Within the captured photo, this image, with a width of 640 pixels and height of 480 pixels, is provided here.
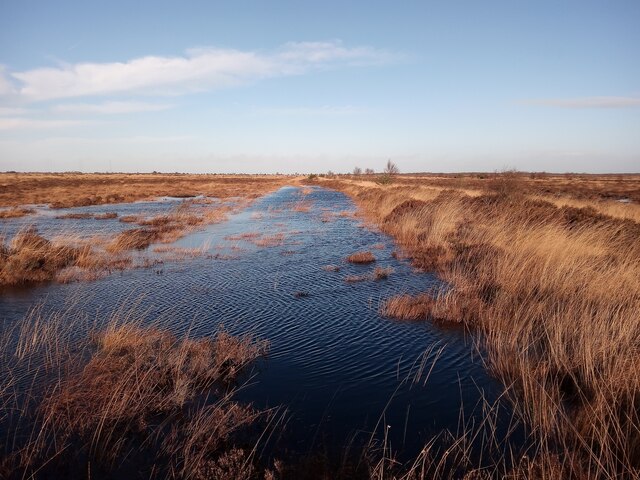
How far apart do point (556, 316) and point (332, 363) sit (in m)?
4.58

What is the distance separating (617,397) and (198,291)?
407 inches

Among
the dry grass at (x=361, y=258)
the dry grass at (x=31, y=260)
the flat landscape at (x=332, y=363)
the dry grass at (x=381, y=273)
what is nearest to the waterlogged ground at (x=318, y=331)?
the flat landscape at (x=332, y=363)

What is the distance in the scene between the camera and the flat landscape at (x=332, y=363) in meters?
4.71

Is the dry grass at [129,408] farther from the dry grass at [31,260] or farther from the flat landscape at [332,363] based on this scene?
the dry grass at [31,260]

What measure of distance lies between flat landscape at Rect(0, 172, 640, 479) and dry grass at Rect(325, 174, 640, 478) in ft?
0.16

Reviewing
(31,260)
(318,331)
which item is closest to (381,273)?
(318,331)

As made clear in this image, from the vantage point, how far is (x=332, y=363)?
7.40 metres

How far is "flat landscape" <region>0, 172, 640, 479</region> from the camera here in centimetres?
471

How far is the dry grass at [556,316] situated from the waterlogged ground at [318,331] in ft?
2.33

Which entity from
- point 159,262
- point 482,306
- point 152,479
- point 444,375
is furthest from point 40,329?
point 482,306

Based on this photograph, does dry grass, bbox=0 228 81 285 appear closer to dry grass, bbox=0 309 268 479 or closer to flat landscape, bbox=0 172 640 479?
flat landscape, bbox=0 172 640 479

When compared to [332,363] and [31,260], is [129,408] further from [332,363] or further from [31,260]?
[31,260]

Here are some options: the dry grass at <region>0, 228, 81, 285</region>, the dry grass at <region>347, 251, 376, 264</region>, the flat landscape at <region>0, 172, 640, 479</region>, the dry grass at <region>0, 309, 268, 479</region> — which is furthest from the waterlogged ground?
the dry grass at <region>0, 228, 81, 285</region>

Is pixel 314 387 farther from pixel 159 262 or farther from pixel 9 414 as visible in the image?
pixel 159 262
